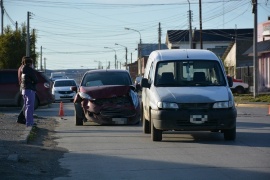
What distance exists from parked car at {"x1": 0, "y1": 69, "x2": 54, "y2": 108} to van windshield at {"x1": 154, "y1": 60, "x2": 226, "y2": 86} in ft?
35.7

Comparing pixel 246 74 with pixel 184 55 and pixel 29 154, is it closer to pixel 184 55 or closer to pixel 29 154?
pixel 184 55

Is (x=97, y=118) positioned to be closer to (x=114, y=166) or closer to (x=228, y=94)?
(x=228, y=94)

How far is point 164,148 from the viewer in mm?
12266

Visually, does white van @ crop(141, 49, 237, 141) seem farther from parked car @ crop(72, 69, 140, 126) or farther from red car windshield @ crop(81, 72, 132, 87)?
red car windshield @ crop(81, 72, 132, 87)

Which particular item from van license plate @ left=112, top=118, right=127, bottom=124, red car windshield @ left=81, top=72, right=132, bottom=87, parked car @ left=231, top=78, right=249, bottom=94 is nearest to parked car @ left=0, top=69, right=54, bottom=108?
red car windshield @ left=81, top=72, right=132, bottom=87

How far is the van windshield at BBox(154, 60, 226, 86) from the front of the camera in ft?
45.4

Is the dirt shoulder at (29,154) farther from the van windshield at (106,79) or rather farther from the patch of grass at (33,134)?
the van windshield at (106,79)

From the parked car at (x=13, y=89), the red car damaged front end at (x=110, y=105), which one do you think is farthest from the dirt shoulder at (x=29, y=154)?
the parked car at (x=13, y=89)

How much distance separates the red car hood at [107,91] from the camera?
16625mm

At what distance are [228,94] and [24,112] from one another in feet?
20.5

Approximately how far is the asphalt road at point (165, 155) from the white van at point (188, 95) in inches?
16.9

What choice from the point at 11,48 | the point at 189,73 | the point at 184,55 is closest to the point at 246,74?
the point at 11,48

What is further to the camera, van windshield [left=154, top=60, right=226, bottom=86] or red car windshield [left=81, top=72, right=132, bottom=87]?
red car windshield [left=81, top=72, right=132, bottom=87]

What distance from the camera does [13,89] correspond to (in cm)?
2498
